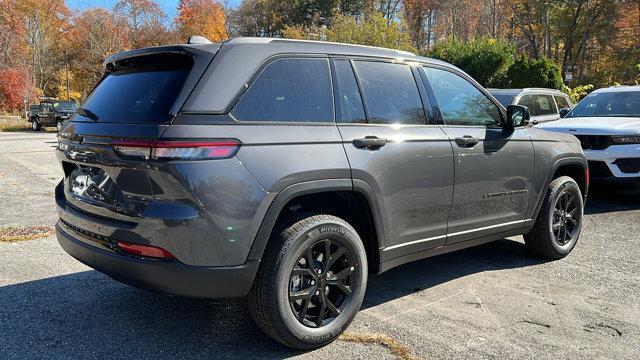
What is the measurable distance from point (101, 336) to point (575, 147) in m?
4.73

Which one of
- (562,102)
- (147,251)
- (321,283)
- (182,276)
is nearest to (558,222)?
(321,283)

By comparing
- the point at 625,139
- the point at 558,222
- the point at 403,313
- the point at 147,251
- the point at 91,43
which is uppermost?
the point at 91,43

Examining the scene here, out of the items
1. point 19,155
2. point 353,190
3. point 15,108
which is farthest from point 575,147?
point 15,108

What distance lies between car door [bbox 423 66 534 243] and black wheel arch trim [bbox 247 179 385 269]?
84cm

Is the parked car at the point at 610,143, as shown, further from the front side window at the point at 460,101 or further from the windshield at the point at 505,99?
the front side window at the point at 460,101

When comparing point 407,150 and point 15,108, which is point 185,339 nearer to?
point 407,150

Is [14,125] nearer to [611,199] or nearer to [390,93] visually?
[611,199]

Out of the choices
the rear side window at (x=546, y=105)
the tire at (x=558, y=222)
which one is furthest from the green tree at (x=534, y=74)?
the tire at (x=558, y=222)

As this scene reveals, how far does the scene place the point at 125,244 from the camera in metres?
Answer: 2.91

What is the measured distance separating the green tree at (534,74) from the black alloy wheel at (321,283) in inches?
709

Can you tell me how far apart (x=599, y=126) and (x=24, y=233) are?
7.97 m

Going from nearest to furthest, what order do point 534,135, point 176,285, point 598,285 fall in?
point 176,285 → point 598,285 → point 534,135

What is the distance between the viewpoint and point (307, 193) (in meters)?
3.14

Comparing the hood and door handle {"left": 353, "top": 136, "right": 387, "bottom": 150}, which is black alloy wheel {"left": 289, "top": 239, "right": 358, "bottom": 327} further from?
the hood
